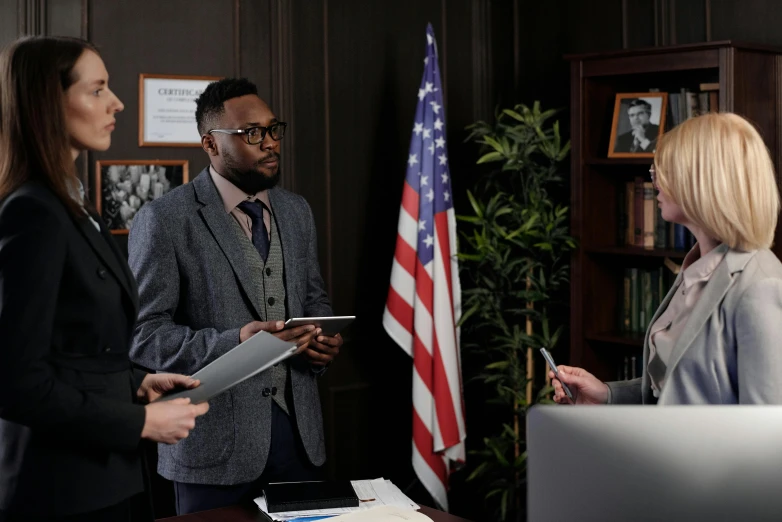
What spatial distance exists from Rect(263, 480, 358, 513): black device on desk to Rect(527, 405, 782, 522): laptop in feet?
3.48

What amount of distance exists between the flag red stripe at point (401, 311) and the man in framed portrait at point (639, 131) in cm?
110

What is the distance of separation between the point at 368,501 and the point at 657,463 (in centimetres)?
121

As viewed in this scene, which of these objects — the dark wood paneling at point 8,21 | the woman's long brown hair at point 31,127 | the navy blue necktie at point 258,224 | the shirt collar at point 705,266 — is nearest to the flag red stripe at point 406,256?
the navy blue necktie at point 258,224

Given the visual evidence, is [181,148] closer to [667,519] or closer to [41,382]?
[41,382]

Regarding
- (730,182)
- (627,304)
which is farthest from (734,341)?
(627,304)

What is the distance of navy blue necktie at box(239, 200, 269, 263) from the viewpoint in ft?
9.06

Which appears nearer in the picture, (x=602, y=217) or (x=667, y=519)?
(x=667, y=519)

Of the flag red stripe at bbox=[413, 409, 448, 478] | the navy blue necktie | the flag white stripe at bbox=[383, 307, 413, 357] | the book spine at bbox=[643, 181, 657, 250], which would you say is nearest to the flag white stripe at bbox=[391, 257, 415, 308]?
the flag white stripe at bbox=[383, 307, 413, 357]

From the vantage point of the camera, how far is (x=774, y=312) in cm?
176

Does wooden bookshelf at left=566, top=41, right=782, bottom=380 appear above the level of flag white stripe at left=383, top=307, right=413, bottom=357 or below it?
above

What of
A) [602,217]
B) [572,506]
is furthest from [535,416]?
[602,217]

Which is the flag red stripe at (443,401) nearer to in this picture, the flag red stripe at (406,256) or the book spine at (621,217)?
the flag red stripe at (406,256)

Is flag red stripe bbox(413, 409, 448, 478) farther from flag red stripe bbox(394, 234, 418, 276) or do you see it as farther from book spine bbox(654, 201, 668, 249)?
book spine bbox(654, 201, 668, 249)

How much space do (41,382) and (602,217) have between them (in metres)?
2.69
